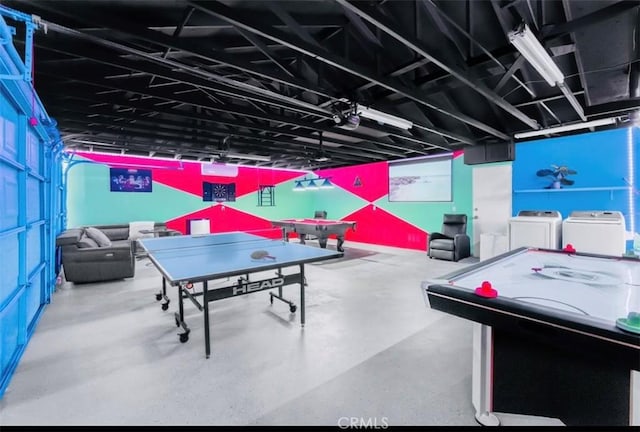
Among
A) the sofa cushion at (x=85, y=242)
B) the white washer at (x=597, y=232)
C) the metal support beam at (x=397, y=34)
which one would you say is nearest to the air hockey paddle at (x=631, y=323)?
the metal support beam at (x=397, y=34)

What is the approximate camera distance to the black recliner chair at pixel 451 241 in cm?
662

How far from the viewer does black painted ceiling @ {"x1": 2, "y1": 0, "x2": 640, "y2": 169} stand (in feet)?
7.32

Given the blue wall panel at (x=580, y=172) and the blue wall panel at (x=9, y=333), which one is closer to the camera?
the blue wall panel at (x=9, y=333)

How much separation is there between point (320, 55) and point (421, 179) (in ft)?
21.6

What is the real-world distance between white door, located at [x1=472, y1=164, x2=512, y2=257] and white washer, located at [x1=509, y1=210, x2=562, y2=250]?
0.78 meters

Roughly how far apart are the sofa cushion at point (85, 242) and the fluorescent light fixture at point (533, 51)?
629cm

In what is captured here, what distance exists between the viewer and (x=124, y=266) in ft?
16.5

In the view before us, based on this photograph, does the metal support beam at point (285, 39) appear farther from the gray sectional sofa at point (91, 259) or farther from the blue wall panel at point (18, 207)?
the gray sectional sofa at point (91, 259)

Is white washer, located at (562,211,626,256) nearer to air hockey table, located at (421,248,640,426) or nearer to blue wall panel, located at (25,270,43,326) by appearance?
air hockey table, located at (421,248,640,426)

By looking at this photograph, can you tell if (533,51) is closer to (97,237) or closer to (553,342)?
(553,342)

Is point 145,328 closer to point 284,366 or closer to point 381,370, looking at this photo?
point 284,366

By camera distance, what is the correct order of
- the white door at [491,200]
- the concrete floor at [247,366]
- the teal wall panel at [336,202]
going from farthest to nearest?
1. the teal wall panel at [336,202]
2. the white door at [491,200]
3. the concrete floor at [247,366]

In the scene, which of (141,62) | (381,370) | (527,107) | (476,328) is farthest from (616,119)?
(141,62)

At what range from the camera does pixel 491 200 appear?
669 centimetres
